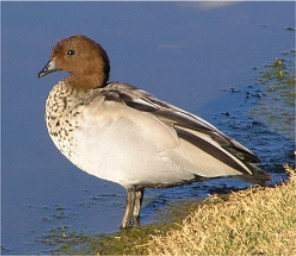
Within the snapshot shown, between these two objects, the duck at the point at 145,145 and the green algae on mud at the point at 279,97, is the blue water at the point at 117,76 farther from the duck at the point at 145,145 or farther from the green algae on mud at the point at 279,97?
the duck at the point at 145,145

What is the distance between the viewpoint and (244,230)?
4.56 meters

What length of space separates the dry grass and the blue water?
1002 millimetres

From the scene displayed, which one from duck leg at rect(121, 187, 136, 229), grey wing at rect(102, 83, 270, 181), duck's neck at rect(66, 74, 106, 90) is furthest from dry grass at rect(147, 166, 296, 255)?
duck's neck at rect(66, 74, 106, 90)

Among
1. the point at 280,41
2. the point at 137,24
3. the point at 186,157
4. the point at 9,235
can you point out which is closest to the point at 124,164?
the point at 186,157

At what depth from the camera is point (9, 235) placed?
575 centimetres

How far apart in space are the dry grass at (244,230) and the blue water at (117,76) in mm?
1002

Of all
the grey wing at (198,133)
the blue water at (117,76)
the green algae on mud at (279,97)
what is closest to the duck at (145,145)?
the grey wing at (198,133)

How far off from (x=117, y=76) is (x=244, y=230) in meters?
3.38

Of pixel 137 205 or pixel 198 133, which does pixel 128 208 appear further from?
pixel 198 133

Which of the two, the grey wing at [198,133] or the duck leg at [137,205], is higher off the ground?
the grey wing at [198,133]

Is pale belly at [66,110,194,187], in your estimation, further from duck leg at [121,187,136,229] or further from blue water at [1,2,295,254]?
blue water at [1,2,295,254]

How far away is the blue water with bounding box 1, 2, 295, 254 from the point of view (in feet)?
20.0

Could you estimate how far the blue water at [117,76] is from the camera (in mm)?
6086

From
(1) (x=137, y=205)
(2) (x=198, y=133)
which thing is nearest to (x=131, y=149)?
(2) (x=198, y=133)
